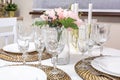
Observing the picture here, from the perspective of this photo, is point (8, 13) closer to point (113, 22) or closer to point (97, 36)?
point (113, 22)

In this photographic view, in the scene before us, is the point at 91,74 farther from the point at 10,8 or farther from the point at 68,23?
the point at 10,8

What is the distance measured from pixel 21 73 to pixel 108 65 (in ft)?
1.37

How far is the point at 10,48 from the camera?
4.09ft

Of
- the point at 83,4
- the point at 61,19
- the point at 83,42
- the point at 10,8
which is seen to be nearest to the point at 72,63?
the point at 83,42

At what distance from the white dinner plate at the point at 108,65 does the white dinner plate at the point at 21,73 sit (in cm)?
27

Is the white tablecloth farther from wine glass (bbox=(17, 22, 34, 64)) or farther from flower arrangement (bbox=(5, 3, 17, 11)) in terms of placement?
flower arrangement (bbox=(5, 3, 17, 11))

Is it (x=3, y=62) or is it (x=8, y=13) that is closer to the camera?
(x=3, y=62)

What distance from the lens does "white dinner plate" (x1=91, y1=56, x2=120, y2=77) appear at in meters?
0.88

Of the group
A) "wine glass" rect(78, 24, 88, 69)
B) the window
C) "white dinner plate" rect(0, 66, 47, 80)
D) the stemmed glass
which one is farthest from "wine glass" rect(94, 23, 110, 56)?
the window

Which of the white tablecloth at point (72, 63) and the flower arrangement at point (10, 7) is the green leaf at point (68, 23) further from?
the flower arrangement at point (10, 7)

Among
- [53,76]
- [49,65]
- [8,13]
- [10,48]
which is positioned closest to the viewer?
[53,76]

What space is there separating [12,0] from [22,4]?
6.1 inches

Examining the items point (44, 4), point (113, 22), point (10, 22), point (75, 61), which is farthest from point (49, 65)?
point (44, 4)

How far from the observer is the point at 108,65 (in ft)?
3.23
